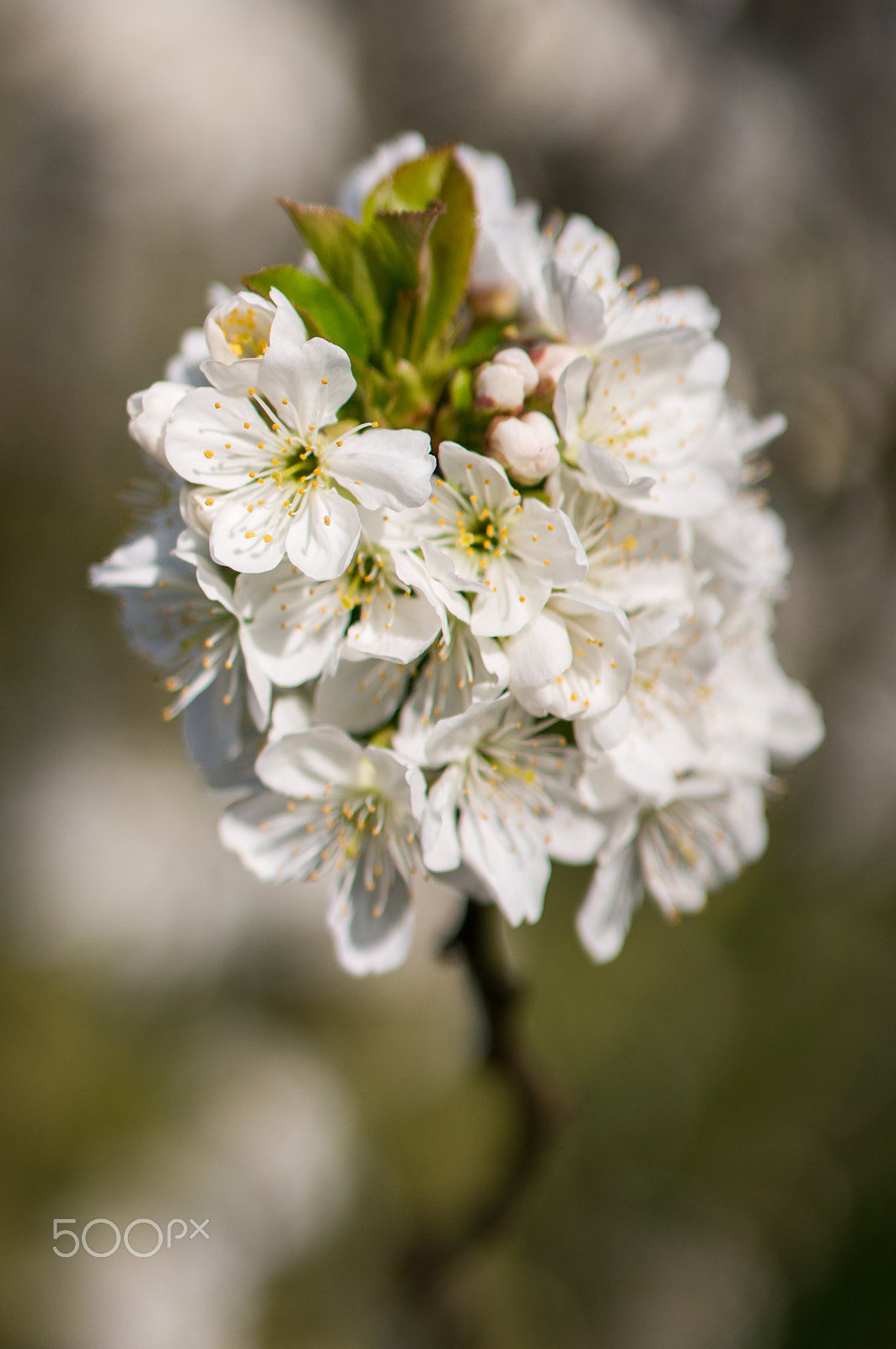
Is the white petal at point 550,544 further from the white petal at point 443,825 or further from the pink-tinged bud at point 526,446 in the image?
the white petal at point 443,825

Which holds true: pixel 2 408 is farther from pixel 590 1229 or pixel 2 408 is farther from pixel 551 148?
pixel 590 1229

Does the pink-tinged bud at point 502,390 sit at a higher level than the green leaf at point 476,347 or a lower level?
lower

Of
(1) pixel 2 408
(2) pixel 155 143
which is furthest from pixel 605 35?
(1) pixel 2 408

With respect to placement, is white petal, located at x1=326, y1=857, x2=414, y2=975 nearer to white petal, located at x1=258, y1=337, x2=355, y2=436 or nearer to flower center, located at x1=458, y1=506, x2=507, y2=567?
flower center, located at x1=458, y1=506, x2=507, y2=567

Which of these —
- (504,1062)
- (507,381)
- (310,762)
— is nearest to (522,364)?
(507,381)

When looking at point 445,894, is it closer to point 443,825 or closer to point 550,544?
point 443,825

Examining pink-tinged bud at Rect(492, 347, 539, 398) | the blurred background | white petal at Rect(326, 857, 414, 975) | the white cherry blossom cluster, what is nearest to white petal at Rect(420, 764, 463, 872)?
the white cherry blossom cluster

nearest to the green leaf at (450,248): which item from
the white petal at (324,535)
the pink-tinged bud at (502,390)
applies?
the pink-tinged bud at (502,390)
